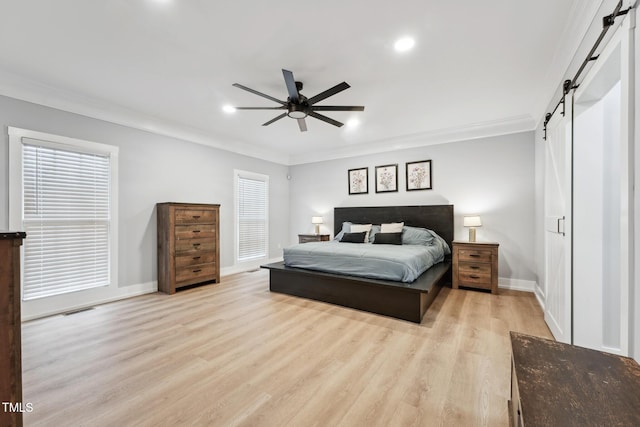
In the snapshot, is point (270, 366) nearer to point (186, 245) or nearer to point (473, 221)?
point (186, 245)

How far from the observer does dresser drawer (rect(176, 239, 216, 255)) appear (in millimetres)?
4207

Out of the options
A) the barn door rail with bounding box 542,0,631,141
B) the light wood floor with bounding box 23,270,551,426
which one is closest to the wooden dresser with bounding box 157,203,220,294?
the light wood floor with bounding box 23,270,551,426

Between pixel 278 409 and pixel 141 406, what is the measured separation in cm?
Result: 84

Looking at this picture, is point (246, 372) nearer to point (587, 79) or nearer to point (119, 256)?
point (119, 256)

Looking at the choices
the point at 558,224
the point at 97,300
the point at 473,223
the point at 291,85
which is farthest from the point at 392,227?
the point at 97,300

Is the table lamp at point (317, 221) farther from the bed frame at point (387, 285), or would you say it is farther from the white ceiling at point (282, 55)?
the white ceiling at point (282, 55)

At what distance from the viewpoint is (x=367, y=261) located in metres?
3.38

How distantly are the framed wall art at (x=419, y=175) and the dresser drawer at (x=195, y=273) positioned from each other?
3.83 meters

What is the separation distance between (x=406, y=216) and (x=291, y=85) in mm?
3427

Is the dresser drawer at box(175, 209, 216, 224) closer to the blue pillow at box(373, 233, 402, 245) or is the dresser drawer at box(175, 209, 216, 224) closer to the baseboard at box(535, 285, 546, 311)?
the blue pillow at box(373, 233, 402, 245)

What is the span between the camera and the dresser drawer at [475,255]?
4055 mm

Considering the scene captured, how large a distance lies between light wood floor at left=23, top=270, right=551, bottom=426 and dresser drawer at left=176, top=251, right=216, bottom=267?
0.87 metres

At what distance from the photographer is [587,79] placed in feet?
6.32

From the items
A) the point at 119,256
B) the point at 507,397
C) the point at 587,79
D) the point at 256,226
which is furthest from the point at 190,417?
the point at 256,226
